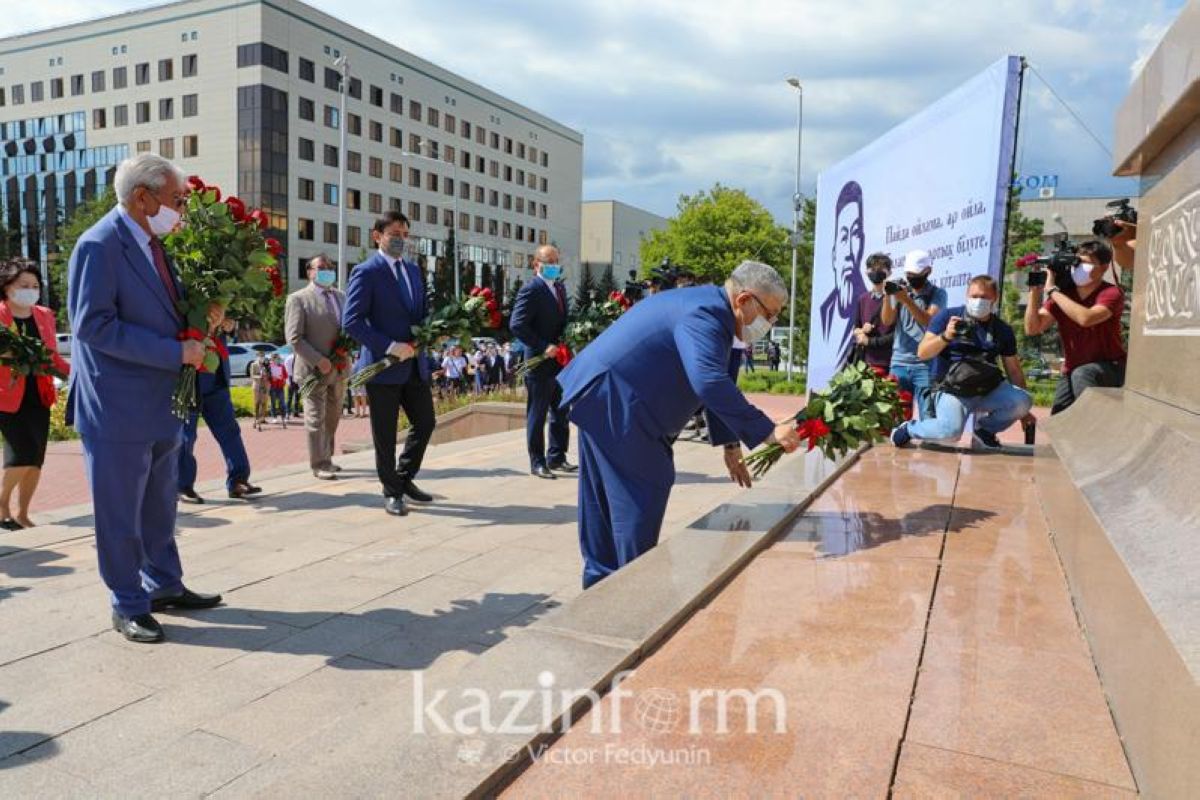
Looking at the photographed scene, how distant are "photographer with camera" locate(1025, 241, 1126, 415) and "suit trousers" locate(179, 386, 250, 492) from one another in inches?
226

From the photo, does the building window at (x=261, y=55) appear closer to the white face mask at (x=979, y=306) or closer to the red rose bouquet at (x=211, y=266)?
the white face mask at (x=979, y=306)

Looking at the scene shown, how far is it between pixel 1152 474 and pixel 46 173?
74.0 metres

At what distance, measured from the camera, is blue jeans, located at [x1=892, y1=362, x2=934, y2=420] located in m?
7.11

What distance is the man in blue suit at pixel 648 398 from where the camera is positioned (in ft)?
11.6

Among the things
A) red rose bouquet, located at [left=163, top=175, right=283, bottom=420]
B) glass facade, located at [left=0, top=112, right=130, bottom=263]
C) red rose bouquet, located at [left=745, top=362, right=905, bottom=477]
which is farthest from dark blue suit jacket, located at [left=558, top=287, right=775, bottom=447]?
glass facade, located at [left=0, top=112, right=130, bottom=263]

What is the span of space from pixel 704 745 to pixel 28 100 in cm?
7617

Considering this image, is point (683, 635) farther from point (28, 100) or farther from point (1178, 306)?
point (28, 100)

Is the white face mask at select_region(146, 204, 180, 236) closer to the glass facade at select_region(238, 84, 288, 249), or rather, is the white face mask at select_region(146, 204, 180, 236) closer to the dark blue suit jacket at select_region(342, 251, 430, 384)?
the dark blue suit jacket at select_region(342, 251, 430, 384)

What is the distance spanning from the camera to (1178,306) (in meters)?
3.31

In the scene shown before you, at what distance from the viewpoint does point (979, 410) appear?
21.9ft

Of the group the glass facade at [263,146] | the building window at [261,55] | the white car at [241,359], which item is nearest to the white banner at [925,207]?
the white car at [241,359]

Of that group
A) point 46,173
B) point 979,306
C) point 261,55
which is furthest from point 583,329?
point 46,173

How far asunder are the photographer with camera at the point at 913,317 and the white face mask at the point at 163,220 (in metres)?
5.21

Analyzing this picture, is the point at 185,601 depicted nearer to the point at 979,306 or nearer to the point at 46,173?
the point at 979,306
